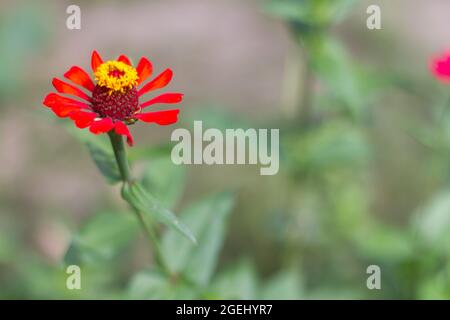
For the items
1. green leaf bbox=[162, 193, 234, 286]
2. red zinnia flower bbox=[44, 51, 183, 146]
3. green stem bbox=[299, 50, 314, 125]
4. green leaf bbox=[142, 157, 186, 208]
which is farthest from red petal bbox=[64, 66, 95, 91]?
green stem bbox=[299, 50, 314, 125]

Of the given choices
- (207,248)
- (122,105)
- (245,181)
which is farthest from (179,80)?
(122,105)

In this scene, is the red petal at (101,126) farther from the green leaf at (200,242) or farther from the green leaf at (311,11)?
the green leaf at (311,11)

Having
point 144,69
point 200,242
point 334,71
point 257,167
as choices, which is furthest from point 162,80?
point 257,167

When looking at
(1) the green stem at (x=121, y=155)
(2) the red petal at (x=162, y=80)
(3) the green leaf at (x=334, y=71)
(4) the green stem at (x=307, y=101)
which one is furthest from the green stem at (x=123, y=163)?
(4) the green stem at (x=307, y=101)

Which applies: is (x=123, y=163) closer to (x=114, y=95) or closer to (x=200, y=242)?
(x=114, y=95)

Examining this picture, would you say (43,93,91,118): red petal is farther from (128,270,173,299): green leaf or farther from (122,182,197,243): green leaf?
(128,270,173,299): green leaf
